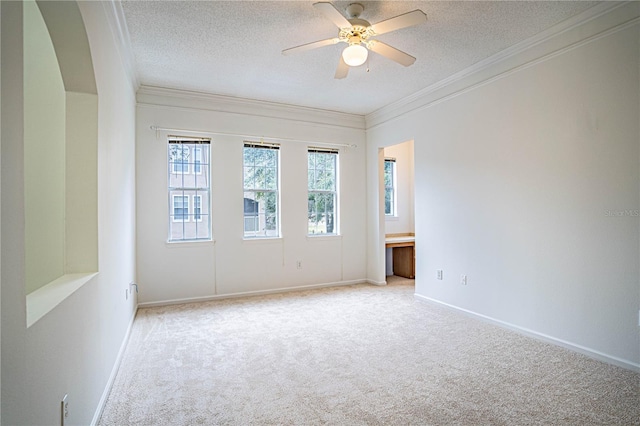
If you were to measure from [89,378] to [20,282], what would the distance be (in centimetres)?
109

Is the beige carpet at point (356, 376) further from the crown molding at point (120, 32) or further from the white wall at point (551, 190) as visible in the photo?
the crown molding at point (120, 32)

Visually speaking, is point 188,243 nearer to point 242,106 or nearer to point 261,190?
point 261,190

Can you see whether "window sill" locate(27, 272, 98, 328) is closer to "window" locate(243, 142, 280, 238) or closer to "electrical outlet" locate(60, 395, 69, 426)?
"electrical outlet" locate(60, 395, 69, 426)

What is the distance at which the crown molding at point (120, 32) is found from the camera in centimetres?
257

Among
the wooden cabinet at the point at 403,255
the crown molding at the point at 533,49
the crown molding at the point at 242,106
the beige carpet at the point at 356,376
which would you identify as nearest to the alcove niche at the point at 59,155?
the beige carpet at the point at 356,376

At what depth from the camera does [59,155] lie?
2186mm

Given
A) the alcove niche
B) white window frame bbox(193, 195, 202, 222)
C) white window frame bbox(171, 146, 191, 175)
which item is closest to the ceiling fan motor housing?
the alcove niche

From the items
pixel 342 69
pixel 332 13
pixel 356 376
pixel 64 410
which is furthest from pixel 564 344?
pixel 64 410

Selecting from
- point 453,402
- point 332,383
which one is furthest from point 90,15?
point 453,402

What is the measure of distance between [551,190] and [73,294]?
3.67m

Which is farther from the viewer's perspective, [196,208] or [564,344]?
[196,208]

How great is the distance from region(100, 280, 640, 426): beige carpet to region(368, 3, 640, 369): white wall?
0.34 meters

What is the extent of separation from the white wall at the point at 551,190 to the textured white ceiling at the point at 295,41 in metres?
0.37

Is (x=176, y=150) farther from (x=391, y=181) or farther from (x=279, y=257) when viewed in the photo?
(x=391, y=181)
